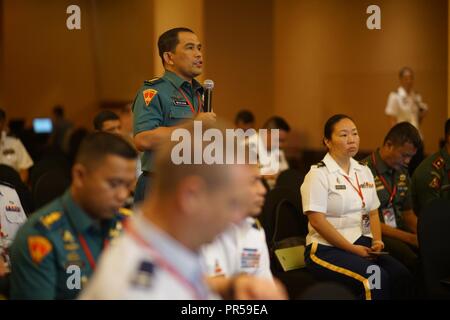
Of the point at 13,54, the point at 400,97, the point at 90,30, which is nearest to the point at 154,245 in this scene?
the point at 400,97

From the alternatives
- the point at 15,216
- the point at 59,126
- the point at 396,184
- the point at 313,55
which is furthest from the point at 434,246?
the point at 59,126

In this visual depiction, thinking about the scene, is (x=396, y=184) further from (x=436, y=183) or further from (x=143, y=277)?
(x=143, y=277)

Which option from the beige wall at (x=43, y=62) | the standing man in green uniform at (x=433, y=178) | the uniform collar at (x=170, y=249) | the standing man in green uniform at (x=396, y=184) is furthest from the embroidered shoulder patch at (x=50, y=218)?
the beige wall at (x=43, y=62)

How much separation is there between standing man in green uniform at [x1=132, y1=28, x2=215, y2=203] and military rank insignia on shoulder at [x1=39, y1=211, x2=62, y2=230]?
130 centimetres

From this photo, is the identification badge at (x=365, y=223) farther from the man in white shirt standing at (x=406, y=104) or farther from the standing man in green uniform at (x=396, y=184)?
the man in white shirt standing at (x=406, y=104)

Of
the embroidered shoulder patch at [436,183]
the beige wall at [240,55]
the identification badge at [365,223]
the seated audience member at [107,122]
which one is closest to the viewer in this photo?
the identification badge at [365,223]

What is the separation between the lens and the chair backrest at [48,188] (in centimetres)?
493

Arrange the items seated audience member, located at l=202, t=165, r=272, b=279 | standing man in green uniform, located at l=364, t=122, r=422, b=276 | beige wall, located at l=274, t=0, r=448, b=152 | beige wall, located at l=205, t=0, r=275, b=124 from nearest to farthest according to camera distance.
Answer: seated audience member, located at l=202, t=165, r=272, b=279 < standing man in green uniform, located at l=364, t=122, r=422, b=276 < beige wall, located at l=205, t=0, r=275, b=124 < beige wall, located at l=274, t=0, r=448, b=152

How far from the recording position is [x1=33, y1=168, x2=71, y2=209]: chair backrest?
493 centimetres

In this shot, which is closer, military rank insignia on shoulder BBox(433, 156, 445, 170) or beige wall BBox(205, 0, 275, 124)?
military rank insignia on shoulder BBox(433, 156, 445, 170)

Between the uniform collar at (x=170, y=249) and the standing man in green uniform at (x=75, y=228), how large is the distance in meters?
0.84

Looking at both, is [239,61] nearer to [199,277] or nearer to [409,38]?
[409,38]

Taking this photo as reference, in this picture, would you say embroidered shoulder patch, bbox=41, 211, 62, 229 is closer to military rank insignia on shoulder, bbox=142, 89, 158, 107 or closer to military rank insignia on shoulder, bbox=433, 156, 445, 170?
military rank insignia on shoulder, bbox=142, 89, 158, 107

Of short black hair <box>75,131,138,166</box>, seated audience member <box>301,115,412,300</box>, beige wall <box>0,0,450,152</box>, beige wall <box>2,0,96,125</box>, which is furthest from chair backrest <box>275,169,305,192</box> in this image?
beige wall <box>2,0,96,125</box>
